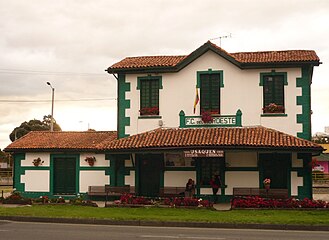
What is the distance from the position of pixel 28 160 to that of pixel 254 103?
1233 centimetres

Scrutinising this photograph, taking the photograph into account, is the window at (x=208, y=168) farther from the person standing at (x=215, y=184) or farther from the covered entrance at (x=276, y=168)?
the covered entrance at (x=276, y=168)

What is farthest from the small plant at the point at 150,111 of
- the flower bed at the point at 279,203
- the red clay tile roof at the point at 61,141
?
the flower bed at the point at 279,203

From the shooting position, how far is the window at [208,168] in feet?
77.4

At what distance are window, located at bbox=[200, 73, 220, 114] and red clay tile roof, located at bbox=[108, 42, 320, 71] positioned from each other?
124 cm

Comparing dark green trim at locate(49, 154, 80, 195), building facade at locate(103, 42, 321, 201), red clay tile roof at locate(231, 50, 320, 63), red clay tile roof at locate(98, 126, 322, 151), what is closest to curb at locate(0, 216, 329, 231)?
red clay tile roof at locate(98, 126, 322, 151)

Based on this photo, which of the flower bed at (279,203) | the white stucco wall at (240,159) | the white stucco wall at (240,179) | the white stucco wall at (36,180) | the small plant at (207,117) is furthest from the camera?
the white stucco wall at (36,180)

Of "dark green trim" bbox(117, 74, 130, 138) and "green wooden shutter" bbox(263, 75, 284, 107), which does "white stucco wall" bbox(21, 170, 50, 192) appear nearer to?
"dark green trim" bbox(117, 74, 130, 138)

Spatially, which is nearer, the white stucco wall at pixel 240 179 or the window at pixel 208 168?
the white stucco wall at pixel 240 179

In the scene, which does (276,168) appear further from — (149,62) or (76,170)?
(76,170)

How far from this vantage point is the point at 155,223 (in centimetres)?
1630

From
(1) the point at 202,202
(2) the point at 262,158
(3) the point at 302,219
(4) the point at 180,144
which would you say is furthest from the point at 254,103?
(3) the point at 302,219

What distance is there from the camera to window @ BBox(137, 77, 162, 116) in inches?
982

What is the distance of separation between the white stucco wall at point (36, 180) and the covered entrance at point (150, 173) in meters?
5.35

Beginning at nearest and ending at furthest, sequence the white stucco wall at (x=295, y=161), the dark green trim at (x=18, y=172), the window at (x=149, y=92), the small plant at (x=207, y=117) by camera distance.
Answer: the white stucco wall at (x=295, y=161)
the small plant at (x=207, y=117)
the window at (x=149, y=92)
the dark green trim at (x=18, y=172)
